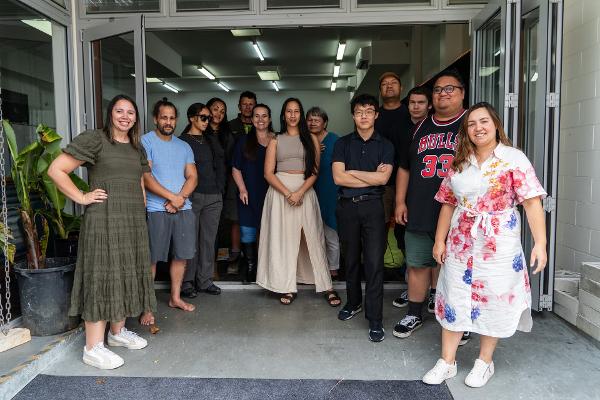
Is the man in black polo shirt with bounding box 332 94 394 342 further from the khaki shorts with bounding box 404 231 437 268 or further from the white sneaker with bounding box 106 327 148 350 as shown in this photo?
the white sneaker with bounding box 106 327 148 350

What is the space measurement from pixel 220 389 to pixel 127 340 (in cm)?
83

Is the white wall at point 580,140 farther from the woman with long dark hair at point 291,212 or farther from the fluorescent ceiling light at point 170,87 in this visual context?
the fluorescent ceiling light at point 170,87

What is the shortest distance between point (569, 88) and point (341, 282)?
2.33 m

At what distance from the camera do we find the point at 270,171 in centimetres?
370

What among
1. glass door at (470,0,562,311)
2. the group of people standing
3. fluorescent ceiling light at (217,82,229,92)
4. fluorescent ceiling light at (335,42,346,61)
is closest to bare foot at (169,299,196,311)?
the group of people standing

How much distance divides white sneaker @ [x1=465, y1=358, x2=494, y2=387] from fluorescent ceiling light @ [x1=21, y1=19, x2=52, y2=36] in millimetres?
3896

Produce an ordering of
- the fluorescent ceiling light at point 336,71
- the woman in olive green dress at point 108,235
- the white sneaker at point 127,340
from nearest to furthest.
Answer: the woman in olive green dress at point 108,235 < the white sneaker at point 127,340 < the fluorescent ceiling light at point 336,71

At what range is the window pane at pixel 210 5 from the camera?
3.95 meters

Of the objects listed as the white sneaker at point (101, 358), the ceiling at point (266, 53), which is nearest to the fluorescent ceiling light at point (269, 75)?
the ceiling at point (266, 53)

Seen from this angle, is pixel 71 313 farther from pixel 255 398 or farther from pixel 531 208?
pixel 531 208

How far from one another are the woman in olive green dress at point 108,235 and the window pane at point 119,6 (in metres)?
1.64

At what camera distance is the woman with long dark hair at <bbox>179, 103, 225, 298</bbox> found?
3816 mm

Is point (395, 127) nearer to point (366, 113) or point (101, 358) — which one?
point (366, 113)

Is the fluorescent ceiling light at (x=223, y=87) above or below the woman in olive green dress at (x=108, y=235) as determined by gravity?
above
